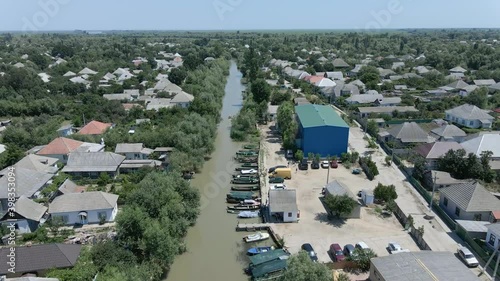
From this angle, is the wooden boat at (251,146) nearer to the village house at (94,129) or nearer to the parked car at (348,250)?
the village house at (94,129)

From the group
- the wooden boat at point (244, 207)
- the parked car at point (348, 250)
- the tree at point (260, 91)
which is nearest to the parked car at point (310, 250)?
the parked car at point (348, 250)

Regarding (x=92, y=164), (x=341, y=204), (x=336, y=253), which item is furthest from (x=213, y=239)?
(x=92, y=164)

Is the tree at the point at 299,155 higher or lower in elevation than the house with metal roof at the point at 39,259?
lower

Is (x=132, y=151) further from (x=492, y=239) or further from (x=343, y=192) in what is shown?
(x=492, y=239)

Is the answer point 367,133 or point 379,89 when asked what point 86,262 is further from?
point 379,89

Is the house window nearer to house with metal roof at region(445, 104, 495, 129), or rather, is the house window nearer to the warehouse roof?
the warehouse roof
